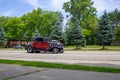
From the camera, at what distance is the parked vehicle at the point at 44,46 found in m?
33.3

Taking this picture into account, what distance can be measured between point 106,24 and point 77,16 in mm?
26312

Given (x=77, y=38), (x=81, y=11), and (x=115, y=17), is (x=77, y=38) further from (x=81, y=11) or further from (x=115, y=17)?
(x=115, y=17)

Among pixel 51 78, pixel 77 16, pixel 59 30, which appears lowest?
pixel 51 78

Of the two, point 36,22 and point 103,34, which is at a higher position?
point 36,22

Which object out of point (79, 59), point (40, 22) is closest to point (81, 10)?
point (40, 22)

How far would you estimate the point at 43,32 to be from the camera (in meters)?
79.7

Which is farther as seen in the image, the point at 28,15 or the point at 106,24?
the point at 28,15

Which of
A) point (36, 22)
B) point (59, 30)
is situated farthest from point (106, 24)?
point (36, 22)

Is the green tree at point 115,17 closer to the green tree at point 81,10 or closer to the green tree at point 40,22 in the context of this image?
the green tree at point 81,10

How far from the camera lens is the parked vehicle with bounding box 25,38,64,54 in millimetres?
33312

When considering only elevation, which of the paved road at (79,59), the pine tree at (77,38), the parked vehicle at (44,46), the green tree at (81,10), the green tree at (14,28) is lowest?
the paved road at (79,59)

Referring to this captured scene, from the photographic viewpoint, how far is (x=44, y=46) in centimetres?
3356

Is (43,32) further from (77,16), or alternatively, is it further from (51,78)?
(51,78)

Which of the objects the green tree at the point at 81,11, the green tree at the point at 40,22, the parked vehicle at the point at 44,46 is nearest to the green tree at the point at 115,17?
the green tree at the point at 81,11
